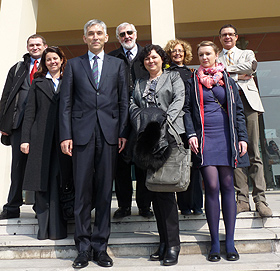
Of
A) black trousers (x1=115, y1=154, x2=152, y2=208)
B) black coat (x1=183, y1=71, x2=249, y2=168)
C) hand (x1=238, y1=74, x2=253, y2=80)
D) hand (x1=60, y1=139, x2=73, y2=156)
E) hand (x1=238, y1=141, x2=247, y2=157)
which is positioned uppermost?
hand (x1=238, y1=74, x2=253, y2=80)

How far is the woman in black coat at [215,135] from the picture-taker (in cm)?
254

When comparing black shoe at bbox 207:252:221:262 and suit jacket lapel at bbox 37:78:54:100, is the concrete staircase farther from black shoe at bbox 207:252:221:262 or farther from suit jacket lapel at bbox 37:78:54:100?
suit jacket lapel at bbox 37:78:54:100

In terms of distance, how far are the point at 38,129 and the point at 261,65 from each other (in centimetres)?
650

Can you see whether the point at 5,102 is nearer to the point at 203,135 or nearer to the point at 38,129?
the point at 38,129

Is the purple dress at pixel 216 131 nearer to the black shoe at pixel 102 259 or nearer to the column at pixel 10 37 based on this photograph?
the black shoe at pixel 102 259

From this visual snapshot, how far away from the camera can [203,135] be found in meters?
2.63

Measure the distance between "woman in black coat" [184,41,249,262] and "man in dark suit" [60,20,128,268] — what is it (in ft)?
2.30

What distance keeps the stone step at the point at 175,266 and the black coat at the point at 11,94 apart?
62.7 inches

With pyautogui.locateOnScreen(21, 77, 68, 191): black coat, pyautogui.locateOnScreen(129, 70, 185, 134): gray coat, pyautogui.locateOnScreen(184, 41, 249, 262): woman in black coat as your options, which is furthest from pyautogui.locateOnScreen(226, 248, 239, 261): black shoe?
pyautogui.locateOnScreen(21, 77, 68, 191): black coat

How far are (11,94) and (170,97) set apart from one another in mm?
2104

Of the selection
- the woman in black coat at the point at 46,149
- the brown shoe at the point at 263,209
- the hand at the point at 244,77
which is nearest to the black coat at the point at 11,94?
the woman in black coat at the point at 46,149

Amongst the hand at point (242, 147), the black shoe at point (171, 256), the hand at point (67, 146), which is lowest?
the black shoe at point (171, 256)

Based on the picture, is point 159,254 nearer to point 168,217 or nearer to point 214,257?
point 168,217

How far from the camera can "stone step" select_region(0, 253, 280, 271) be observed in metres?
2.32
